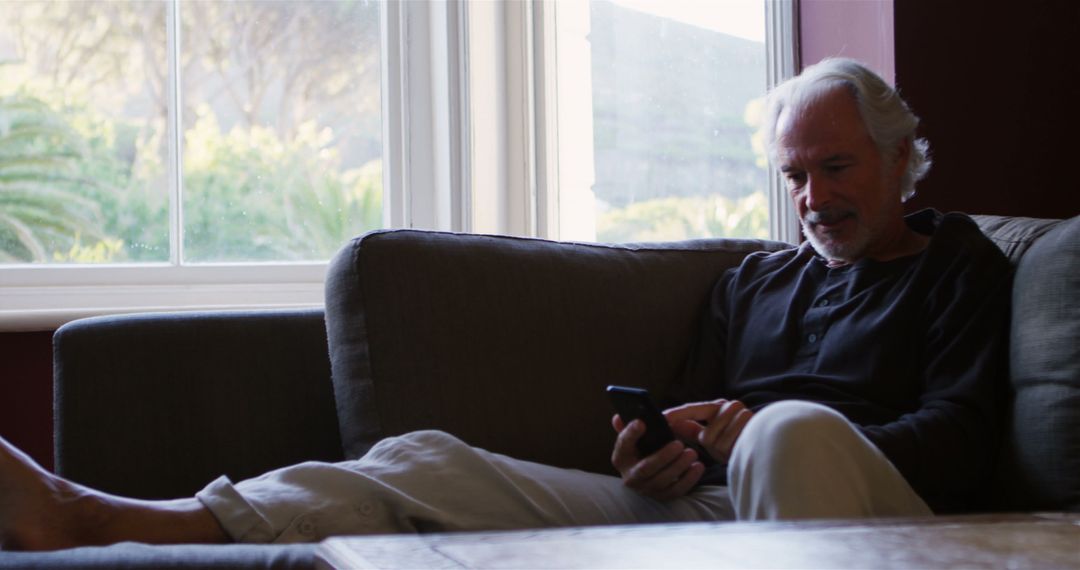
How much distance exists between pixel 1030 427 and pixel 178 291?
6.26ft

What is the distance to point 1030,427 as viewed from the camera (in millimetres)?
1562

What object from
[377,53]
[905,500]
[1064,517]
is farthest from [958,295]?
[377,53]

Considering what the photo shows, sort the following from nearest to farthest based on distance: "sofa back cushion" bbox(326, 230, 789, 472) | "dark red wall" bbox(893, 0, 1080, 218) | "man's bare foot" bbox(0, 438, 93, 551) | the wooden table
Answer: the wooden table → "man's bare foot" bbox(0, 438, 93, 551) → "sofa back cushion" bbox(326, 230, 789, 472) → "dark red wall" bbox(893, 0, 1080, 218)

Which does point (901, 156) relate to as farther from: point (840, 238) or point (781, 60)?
point (781, 60)

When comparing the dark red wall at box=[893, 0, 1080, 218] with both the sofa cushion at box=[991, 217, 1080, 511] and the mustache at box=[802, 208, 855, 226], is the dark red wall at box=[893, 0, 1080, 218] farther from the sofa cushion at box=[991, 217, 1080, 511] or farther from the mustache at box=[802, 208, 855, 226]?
the sofa cushion at box=[991, 217, 1080, 511]

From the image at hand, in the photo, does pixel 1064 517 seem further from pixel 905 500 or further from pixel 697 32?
pixel 697 32

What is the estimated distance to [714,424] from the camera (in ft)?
5.36

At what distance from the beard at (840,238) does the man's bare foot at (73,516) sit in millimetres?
1018

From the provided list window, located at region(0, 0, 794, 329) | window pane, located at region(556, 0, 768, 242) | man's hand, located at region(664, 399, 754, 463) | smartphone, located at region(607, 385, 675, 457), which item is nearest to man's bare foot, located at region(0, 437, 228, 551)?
smartphone, located at region(607, 385, 675, 457)

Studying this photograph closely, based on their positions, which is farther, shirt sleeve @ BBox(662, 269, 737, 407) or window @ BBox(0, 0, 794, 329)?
window @ BBox(0, 0, 794, 329)

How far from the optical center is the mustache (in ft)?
6.26

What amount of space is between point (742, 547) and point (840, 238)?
3.41 ft

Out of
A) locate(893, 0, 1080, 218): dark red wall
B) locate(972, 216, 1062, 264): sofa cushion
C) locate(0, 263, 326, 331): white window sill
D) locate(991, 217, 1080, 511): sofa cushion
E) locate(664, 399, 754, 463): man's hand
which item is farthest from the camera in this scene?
locate(0, 263, 326, 331): white window sill

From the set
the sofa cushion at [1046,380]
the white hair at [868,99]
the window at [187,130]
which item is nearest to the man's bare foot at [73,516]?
the sofa cushion at [1046,380]
